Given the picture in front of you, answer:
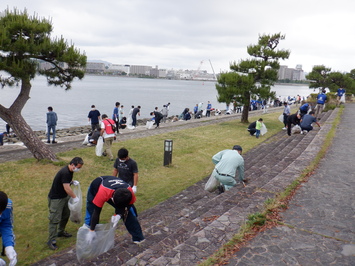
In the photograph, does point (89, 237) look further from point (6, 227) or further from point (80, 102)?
point (80, 102)

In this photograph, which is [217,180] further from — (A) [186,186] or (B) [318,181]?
(B) [318,181]

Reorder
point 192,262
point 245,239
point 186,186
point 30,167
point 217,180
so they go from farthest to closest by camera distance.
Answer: point 30,167 → point 186,186 → point 217,180 → point 245,239 → point 192,262

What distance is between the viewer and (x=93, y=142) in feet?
39.4

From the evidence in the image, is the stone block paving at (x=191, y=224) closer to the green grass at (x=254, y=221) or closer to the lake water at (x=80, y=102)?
the green grass at (x=254, y=221)

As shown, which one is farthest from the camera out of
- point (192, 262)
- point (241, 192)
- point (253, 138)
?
point (253, 138)

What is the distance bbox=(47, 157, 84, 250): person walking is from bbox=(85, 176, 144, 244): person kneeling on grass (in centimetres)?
64

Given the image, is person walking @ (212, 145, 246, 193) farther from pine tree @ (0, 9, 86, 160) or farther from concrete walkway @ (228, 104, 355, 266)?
pine tree @ (0, 9, 86, 160)

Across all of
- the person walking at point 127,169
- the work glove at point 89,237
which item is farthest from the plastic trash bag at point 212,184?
the work glove at point 89,237

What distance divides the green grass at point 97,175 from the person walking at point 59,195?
0.31 meters

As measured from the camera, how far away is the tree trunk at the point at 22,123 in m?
8.77

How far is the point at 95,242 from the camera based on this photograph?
13.5 feet

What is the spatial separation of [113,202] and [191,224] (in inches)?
54.4

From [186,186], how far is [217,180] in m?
1.76

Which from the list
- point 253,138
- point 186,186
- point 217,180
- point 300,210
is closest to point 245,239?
point 300,210
